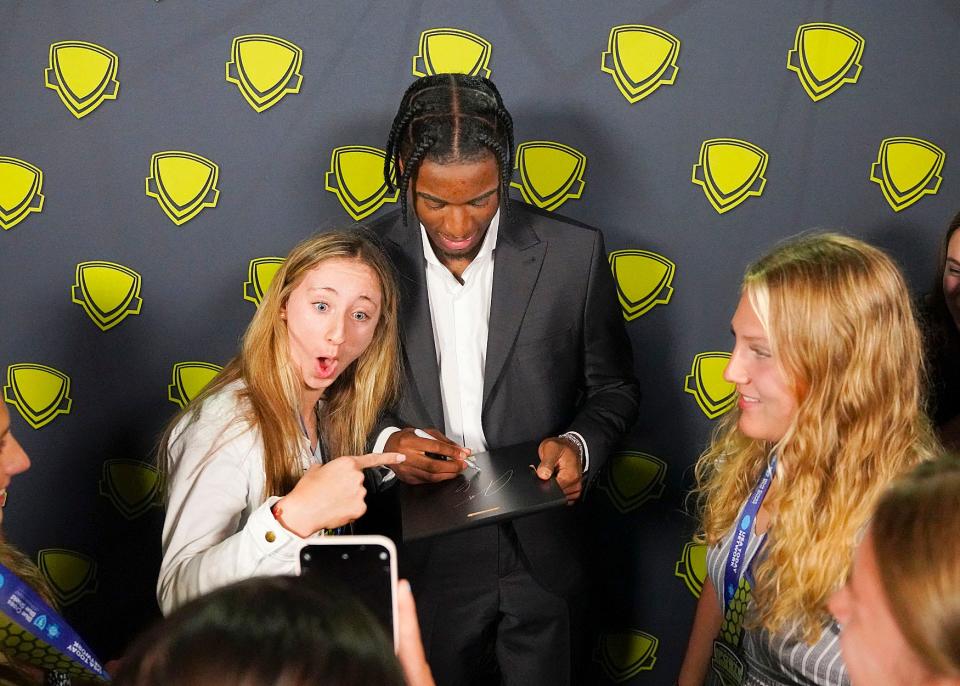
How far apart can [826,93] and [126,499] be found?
2165mm

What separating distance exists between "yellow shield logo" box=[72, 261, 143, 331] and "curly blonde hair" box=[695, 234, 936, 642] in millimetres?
1628

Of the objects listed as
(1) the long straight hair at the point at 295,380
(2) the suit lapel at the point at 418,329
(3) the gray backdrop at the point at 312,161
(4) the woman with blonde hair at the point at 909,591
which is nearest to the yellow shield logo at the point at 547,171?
(3) the gray backdrop at the point at 312,161

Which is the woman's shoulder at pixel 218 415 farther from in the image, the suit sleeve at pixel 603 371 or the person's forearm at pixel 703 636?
the person's forearm at pixel 703 636

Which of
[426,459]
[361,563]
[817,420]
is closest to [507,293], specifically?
[426,459]

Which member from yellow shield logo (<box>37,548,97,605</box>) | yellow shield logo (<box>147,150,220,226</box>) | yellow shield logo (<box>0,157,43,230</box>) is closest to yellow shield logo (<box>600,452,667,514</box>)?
yellow shield logo (<box>147,150,220,226</box>)

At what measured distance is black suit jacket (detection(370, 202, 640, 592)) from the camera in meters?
2.09

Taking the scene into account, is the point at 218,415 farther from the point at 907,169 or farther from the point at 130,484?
the point at 907,169

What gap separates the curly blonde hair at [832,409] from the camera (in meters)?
1.49

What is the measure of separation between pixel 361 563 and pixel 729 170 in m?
1.57

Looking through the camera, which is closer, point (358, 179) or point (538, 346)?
point (538, 346)

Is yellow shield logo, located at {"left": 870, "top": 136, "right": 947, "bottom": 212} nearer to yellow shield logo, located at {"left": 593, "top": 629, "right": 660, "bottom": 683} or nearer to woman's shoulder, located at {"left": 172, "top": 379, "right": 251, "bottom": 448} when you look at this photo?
yellow shield logo, located at {"left": 593, "top": 629, "right": 660, "bottom": 683}

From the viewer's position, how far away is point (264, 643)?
2.47ft

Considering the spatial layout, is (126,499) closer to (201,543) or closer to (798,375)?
(201,543)

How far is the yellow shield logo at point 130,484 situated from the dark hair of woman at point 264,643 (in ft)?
6.05
